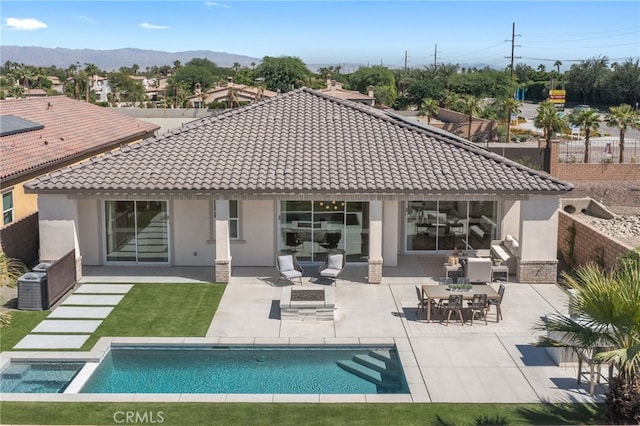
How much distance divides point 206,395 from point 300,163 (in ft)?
32.4

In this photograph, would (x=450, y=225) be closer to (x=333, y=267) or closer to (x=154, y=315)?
(x=333, y=267)

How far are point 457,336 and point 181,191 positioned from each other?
8.97 metres

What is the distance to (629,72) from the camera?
100250 millimetres

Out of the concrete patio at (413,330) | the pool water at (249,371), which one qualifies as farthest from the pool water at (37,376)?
the concrete patio at (413,330)

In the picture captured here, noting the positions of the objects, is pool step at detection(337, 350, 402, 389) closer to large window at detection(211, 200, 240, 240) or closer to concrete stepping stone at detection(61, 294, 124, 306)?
concrete stepping stone at detection(61, 294, 124, 306)

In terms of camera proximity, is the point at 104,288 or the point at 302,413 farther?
the point at 104,288

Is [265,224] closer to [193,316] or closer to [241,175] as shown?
[241,175]

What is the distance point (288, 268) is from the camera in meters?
20.3

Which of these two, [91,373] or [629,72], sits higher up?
[629,72]

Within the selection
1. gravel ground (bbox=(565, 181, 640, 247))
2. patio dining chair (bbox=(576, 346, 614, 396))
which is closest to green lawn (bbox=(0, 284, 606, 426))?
patio dining chair (bbox=(576, 346, 614, 396))

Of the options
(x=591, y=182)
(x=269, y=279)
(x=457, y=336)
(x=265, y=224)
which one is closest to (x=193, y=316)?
(x=269, y=279)

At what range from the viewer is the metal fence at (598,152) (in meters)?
45.2

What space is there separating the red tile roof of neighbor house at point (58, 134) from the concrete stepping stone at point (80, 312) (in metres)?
5.68

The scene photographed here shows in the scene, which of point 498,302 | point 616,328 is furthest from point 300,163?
Result: point 616,328
